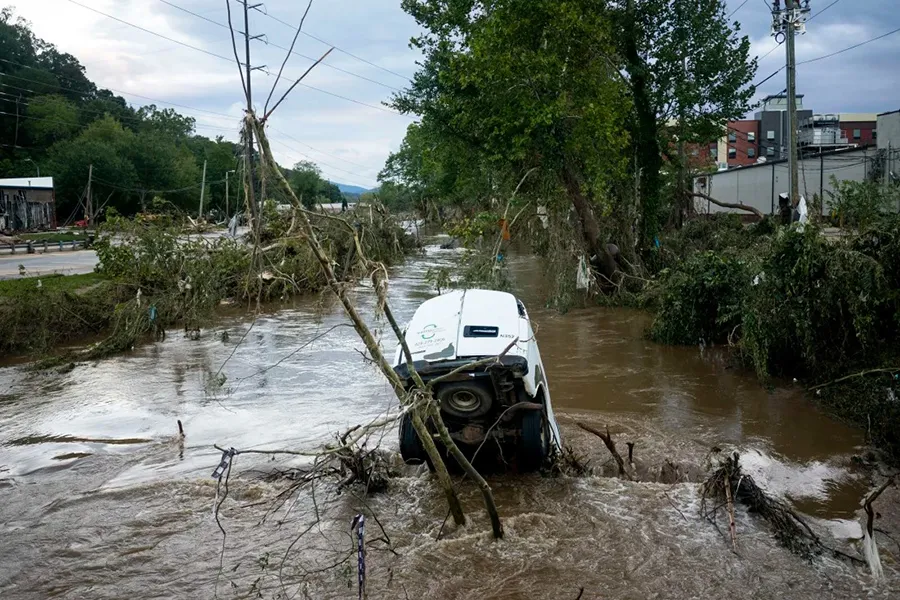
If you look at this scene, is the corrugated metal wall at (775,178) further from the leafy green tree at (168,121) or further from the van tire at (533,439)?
the leafy green tree at (168,121)

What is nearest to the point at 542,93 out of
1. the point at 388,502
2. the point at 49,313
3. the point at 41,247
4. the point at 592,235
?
the point at 592,235

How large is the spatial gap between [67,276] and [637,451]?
17.7 m

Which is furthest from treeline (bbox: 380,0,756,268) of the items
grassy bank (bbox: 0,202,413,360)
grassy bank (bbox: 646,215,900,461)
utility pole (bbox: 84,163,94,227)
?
utility pole (bbox: 84,163,94,227)

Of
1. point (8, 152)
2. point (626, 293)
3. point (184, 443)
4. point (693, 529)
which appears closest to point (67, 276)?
point (184, 443)

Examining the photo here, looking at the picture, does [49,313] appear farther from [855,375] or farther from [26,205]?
[26,205]

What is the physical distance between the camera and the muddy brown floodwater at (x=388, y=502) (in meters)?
5.98

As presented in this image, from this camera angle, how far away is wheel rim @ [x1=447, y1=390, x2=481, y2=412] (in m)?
6.91

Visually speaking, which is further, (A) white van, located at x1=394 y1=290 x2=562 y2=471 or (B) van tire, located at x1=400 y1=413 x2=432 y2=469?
(B) van tire, located at x1=400 y1=413 x2=432 y2=469

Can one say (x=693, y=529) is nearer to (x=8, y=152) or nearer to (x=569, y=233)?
(x=569, y=233)

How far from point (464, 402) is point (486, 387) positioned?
0.26 meters

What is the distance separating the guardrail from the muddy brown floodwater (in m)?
23.3

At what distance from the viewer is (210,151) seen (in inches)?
3469

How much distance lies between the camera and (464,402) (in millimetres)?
6934

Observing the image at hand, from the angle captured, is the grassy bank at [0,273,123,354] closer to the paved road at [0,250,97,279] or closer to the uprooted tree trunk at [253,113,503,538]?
the paved road at [0,250,97,279]
